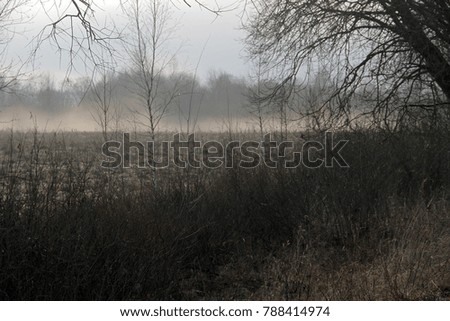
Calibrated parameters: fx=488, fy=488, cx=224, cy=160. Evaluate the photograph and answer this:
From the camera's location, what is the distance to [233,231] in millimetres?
7699

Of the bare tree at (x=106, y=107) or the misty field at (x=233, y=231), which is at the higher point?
the bare tree at (x=106, y=107)

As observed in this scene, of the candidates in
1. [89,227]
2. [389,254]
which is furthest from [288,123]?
[89,227]

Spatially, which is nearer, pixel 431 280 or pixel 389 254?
pixel 431 280

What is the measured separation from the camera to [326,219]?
7168mm

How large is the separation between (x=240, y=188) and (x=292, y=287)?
10.8 ft

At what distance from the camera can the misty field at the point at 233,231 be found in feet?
15.4

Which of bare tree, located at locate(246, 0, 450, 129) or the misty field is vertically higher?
bare tree, located at locate(246, 0, 450, 129)

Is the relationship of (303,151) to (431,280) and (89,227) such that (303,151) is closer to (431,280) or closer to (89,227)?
(431,280)

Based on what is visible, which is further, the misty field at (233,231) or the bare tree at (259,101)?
the bare tree at (259,101)

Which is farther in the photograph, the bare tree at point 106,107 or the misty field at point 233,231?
the bare tree at point 106,107

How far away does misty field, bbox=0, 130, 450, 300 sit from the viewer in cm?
469

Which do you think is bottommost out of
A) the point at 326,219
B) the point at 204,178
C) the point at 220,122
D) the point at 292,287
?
the point at 292,287

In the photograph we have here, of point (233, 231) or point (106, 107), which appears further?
point (106, 107)

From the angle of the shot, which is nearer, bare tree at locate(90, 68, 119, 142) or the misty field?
the misty field
